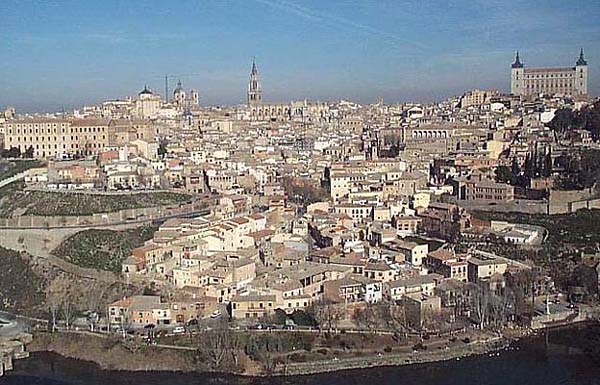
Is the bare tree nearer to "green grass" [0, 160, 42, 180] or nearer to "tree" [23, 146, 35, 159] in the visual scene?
"green grass" [0, 160, 42, 180]

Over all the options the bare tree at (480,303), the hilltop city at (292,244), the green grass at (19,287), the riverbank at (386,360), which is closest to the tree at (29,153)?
the hilltop city at (292,244)

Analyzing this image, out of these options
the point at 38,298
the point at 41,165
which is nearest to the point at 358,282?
the point at 38,298

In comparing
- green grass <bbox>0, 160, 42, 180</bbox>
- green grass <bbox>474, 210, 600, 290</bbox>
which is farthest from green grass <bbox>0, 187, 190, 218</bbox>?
green grass <bbox>474, 210, 600, 290</bbox>

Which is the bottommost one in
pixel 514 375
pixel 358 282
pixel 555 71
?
pixel 514 375

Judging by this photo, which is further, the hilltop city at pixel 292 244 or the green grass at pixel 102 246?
the green grass at pixel 102 246

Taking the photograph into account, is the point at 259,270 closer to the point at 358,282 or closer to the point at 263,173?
the point at 358,282

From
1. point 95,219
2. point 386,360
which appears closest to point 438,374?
point 386,360

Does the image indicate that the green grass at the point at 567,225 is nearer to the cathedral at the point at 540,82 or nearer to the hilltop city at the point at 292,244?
the hilltop city at the point at 292,244
